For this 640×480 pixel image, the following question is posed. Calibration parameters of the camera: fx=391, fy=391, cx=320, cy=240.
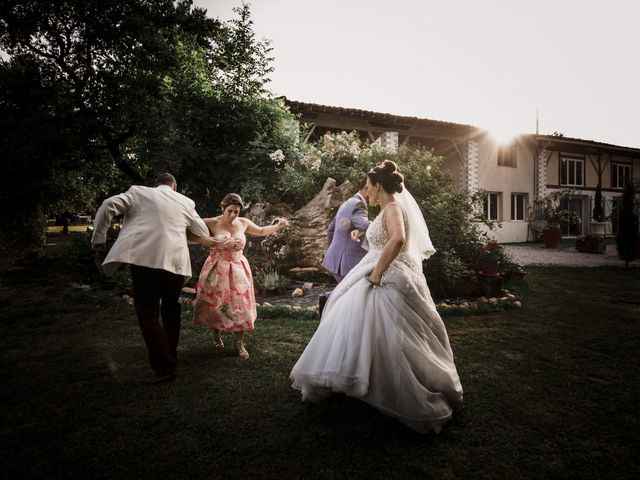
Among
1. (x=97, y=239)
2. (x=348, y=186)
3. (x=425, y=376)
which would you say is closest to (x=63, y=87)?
(x=348, y=186)

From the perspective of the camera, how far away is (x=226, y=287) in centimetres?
458

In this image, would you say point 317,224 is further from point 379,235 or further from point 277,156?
point 379,235

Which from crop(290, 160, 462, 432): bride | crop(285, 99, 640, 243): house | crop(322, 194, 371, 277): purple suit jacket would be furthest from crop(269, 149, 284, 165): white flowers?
crop(290, 160, 462, 432): bride

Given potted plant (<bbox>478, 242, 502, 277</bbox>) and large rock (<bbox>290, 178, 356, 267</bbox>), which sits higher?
large rock (<bbox>290, 178, 356, 267</bbox>)

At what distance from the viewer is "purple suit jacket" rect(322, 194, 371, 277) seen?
511 centimetres

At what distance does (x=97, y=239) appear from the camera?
3600mm

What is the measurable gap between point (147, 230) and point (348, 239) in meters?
2.50

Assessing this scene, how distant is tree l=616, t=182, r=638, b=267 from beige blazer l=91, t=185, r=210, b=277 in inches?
530

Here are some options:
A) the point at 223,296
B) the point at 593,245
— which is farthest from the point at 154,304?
the point at 593,245

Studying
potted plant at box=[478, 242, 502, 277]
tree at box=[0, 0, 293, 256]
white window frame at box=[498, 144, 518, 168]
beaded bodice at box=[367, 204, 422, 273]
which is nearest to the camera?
beaded bodice at box=[367, 204, 422, 273]

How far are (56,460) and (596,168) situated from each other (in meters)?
29.5

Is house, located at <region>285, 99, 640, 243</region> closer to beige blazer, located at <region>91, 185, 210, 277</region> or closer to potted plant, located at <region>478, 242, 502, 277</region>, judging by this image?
potted plant, located at <region>478, 242, 502, 277</region>

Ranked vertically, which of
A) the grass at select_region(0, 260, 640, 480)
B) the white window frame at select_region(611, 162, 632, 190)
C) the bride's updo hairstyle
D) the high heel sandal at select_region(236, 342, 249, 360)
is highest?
the white window frame at select_region(611, 162, 632, 190)

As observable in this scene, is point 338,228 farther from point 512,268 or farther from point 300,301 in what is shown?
point 512,268
